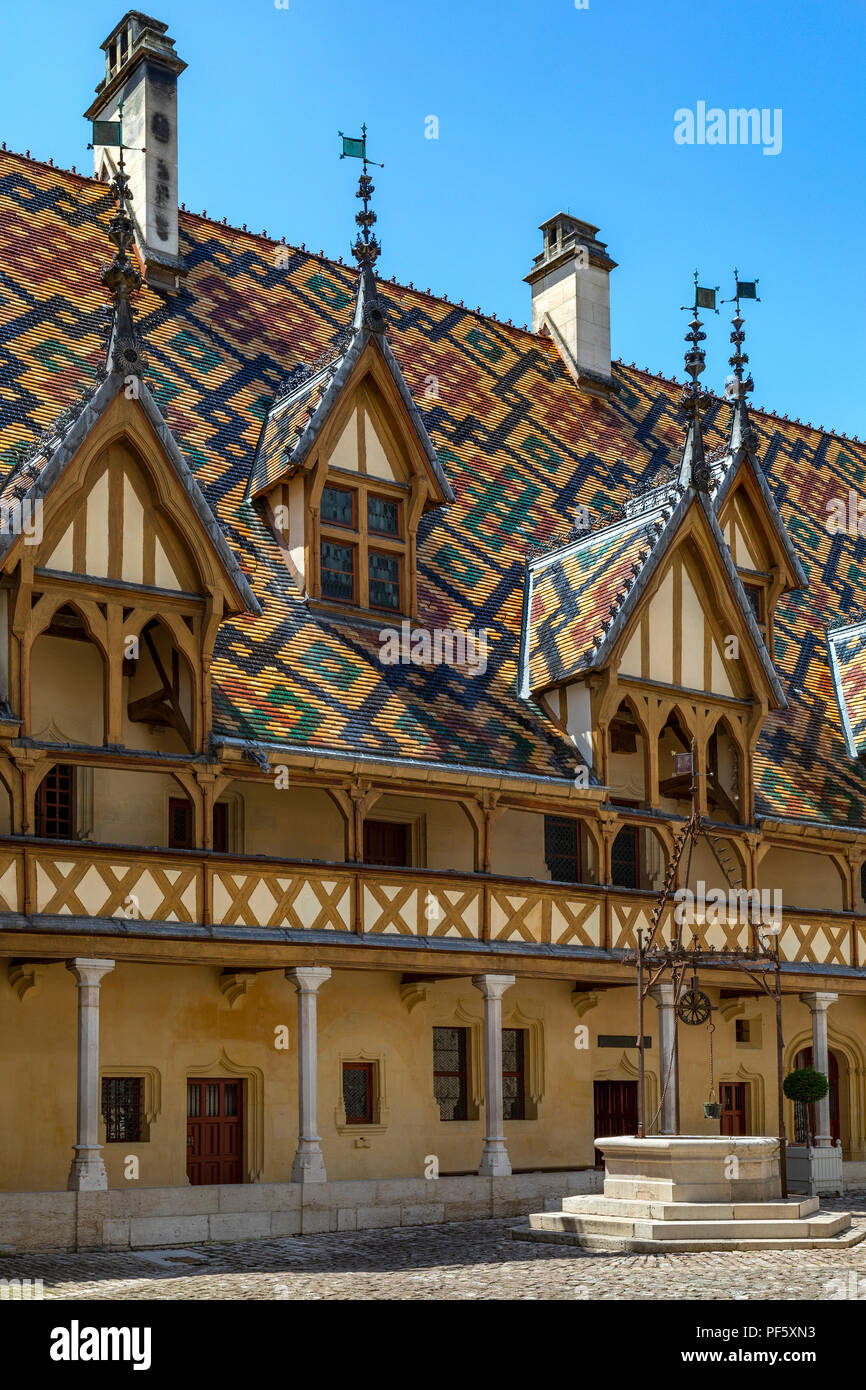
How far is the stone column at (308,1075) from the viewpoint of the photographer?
1791 cm

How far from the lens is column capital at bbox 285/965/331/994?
60.0 ft

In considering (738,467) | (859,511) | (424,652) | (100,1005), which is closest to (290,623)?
(424,652)

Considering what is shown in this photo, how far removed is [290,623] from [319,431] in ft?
7.91

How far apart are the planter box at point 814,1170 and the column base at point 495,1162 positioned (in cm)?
409

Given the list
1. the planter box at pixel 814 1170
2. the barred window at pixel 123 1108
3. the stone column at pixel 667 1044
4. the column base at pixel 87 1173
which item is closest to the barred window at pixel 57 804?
the barred window at pixel 123 1108

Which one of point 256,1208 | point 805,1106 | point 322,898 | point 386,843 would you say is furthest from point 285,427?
point 805,1106

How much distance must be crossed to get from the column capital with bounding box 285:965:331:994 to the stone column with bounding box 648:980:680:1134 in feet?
15.0

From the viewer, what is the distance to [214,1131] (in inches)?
749

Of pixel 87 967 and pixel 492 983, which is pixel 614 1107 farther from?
pixel 87 967

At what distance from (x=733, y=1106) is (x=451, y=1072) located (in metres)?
4.95

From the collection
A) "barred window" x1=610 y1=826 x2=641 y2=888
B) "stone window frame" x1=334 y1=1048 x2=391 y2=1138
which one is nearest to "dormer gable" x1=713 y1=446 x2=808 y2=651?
"barred window" x1=610 y1=826 x2=641 y2=888

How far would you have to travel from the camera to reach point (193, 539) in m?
18.0

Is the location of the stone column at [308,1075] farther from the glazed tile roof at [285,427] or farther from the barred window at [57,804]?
the glazed tile roof at [285,427]
